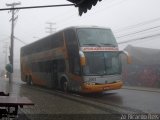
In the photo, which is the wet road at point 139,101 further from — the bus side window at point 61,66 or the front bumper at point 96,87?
the bus side window at point 61,66

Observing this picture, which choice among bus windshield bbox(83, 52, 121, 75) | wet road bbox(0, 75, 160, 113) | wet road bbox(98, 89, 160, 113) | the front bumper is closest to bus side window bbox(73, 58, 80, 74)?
bus windshield bbox(83, 52, 121, 75)

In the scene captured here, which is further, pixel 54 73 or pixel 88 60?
pixel 54 73

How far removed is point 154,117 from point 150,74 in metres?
19.9

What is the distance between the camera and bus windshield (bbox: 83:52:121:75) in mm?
18344

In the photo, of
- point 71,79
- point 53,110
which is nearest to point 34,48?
point 71,79

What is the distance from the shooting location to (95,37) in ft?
62.0

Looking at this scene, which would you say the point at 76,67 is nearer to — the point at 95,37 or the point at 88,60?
the point at 88,60

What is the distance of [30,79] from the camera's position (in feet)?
100

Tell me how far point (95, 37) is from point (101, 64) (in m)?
1.55

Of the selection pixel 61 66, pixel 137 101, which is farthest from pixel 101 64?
pixel 61 66

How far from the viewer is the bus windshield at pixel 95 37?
18688mm

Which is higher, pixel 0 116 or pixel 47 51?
pixel 47 51

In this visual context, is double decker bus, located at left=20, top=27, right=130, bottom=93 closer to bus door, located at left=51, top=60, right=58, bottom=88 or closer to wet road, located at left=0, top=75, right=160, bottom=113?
bus door, located at left=51, top=60, right=58, bottom=88

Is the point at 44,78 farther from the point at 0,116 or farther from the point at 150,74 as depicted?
the point at 0,116
